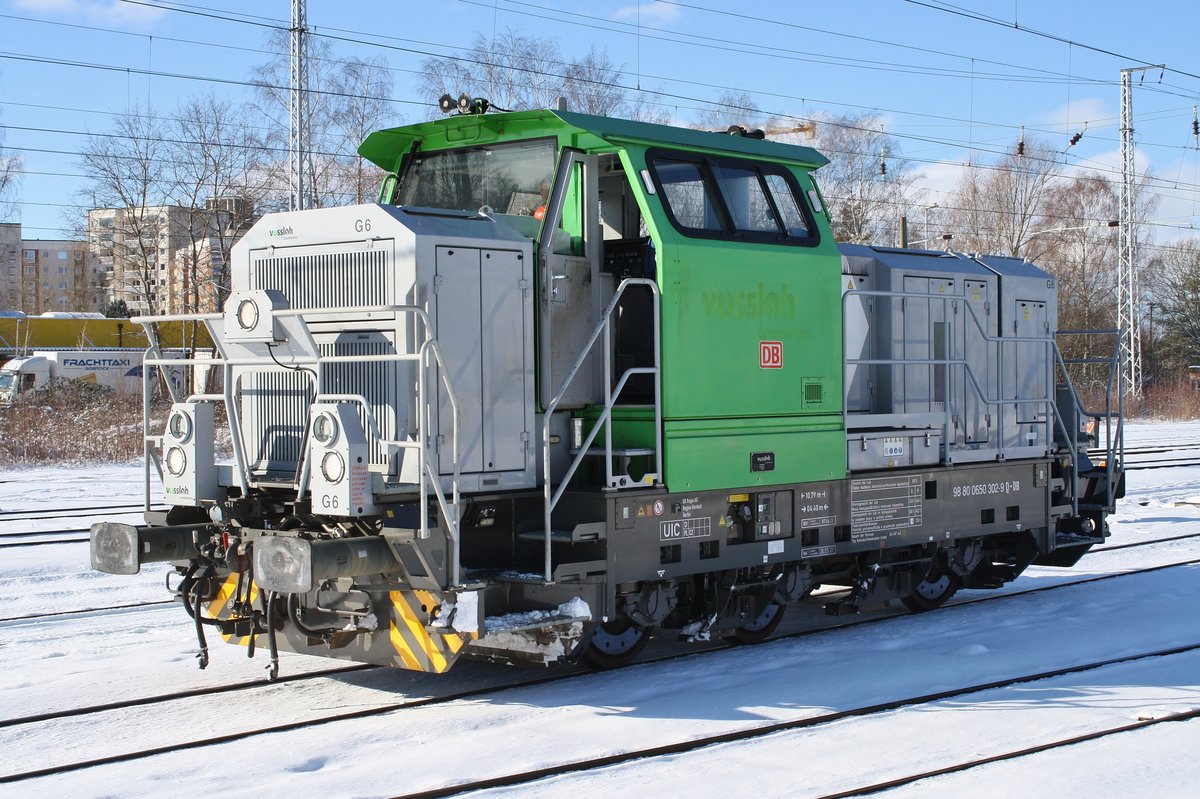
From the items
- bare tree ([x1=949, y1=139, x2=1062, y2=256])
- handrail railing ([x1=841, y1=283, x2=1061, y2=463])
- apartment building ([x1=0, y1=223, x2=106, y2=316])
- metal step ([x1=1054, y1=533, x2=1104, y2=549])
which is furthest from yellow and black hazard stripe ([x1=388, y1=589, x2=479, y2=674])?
apartment building ([x1=0, y1=223, x2=106, y2=316])

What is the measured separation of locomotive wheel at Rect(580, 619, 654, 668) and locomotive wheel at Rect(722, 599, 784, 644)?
0.90 meters

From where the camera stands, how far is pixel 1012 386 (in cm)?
1084

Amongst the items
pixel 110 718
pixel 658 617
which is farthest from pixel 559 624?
pixel 110 718

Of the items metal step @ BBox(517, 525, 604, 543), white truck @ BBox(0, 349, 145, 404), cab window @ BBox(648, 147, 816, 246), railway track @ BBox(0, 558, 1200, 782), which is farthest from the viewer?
white truck @ BBox(0, 349, 145, 404)

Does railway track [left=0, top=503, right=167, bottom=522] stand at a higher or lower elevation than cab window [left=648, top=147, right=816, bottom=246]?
lower

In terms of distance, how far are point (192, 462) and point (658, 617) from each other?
292cm

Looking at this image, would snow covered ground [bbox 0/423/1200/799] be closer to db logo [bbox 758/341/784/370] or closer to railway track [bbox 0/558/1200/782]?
railway track [bbox 0/558/1200/782]

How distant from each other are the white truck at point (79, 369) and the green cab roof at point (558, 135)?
30.8 m

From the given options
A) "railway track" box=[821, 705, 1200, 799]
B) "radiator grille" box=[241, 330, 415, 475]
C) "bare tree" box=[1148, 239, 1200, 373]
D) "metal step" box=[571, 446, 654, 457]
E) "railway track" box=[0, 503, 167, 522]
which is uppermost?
"bare tree" box=[1148, 239, 1200, 373]

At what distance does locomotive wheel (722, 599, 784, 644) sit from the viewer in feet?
28.0

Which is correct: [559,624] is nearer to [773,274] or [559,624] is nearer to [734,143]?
[773,274]

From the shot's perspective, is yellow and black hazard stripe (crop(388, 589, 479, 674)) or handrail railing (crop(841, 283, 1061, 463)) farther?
handrail railing (crop(841, 283, 1061, 463))

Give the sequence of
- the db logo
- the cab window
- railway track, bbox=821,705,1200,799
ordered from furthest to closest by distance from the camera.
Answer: the db logo < the cab window < railway track, bbox=821,705,1200,799

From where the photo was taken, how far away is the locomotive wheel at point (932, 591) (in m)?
9.82
